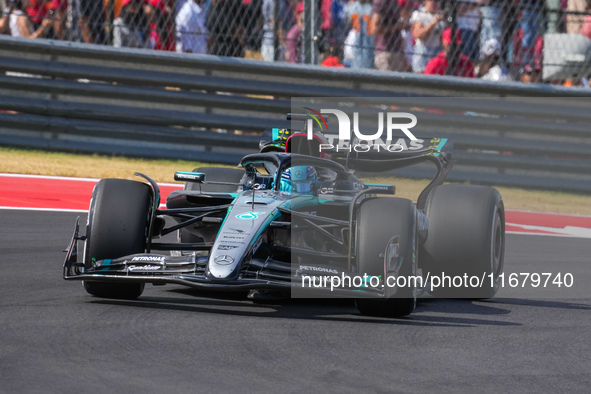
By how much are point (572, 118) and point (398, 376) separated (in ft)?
28.6

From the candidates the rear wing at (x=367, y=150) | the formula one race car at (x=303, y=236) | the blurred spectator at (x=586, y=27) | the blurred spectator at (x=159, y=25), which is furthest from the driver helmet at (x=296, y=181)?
the blurred spectator at (x=586, y=27)

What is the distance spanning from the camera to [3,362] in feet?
12.4

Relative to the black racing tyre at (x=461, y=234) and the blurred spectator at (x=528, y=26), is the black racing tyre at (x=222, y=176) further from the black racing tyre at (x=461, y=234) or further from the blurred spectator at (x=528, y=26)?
the blurred spectator at (x=528, y=26)

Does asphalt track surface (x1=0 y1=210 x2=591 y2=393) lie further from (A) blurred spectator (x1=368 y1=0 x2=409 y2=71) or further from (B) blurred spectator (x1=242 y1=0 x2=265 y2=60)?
(A) blurred spectator (x1=368 y1=0 x2=409 y2=71)

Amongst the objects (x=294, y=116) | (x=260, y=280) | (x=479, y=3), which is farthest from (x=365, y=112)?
(x=260, y=280)

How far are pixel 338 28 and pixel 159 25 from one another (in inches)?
76.3

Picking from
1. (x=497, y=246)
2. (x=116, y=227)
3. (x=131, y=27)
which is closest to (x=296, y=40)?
(x=131, y=27)

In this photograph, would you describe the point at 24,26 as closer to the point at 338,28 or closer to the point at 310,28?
the point at 310,28

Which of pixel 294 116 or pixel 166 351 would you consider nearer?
pixel 166 351

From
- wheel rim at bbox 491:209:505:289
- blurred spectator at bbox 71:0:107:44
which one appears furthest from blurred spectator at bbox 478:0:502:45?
wheel rim at bbox 491:209:505:289

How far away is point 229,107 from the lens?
449 inches

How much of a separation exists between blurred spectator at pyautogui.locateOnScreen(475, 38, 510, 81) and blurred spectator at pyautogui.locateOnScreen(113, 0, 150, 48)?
12.4 ft

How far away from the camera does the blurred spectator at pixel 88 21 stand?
10125 millimetres

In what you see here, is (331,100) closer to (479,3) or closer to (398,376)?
(479,3)
